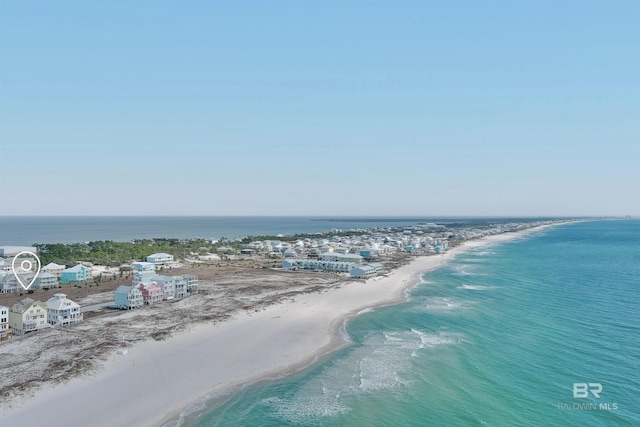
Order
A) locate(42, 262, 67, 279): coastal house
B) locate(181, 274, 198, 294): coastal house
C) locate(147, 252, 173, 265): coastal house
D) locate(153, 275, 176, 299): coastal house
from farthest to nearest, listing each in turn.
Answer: locate(147, 252, 173, 265): coastal house
locate(42, 262, 67, 279): coastal house
locate(181, 274, 198, 294): coastal house
locate(153, 275, 176, 299): coastal house

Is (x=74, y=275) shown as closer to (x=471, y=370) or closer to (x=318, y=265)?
(x=318, y=265)

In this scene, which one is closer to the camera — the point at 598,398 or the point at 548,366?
the point at 598,398

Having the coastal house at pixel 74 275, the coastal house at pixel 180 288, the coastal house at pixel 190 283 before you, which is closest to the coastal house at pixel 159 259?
the coastal house at pixel 74 275

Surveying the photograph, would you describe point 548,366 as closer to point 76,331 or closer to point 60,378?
point 60,378

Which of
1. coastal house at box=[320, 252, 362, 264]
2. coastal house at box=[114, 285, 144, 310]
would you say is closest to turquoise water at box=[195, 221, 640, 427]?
coastal house at box=[114, 285, 144, 310]

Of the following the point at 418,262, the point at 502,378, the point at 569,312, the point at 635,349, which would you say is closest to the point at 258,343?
the point at 502,378

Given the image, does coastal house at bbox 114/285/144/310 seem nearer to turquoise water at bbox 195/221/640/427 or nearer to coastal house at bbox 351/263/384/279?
turquoise water at bbox 195/221/640/427
